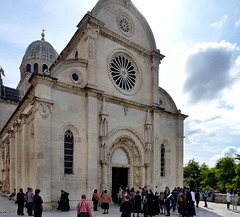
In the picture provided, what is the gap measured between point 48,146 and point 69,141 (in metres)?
1.82

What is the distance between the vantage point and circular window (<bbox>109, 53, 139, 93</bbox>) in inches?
757

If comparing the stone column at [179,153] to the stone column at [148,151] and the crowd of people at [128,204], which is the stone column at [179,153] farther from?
the crowd of people at [128,204]

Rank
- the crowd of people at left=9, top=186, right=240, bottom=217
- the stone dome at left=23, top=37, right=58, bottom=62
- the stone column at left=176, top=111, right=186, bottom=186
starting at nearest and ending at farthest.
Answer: the crowd of people at left=9, top=186, right=240, bottom=217 → the stone column at left=176, top=111, right=186, bottom=186 → the stone dome at left=23, top=37, right=58, bottom=62

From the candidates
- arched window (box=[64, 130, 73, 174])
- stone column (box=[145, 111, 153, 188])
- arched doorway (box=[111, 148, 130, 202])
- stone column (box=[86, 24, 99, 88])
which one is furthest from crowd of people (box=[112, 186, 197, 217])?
stone column (box=[86, 24, 99, 88])

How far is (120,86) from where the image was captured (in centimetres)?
1942

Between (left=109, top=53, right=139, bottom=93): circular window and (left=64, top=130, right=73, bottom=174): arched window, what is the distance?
5840 millimetres

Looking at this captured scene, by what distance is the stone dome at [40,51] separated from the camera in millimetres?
38188

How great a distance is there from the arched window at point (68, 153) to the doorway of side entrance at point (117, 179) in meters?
4.07

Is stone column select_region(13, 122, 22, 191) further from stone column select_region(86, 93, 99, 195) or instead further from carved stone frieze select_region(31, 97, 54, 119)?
carved stone frieze select_region(31, 97, 54, 119)

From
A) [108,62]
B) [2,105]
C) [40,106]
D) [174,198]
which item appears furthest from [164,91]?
[2,105]

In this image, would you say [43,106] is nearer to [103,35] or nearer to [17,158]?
[17,158]

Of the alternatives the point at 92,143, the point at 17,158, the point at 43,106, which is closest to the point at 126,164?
the point at 92,143

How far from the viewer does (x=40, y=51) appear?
126 ft

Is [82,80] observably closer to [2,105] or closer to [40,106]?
[40,106]
